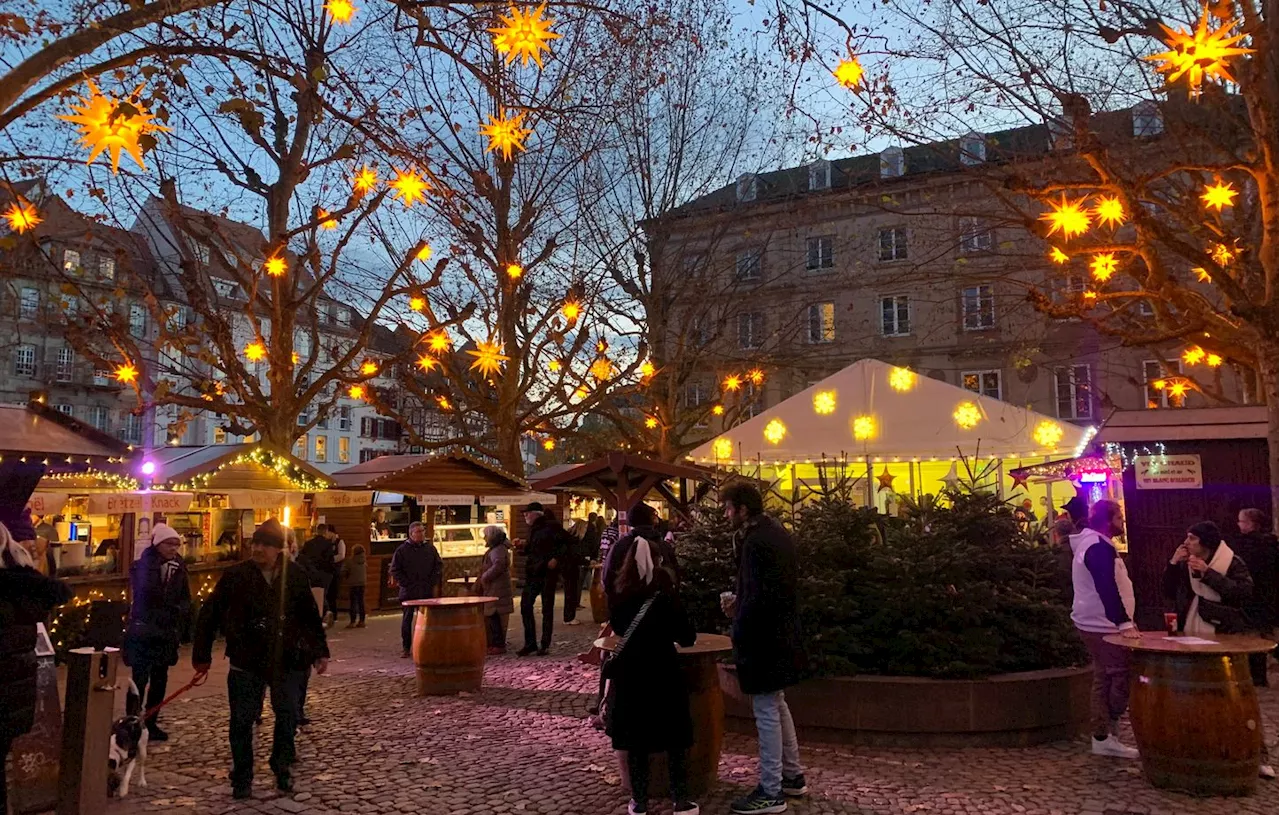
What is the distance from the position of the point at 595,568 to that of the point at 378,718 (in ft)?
25.1

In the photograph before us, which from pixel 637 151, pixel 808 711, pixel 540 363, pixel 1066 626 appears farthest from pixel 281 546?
pixel 637 151

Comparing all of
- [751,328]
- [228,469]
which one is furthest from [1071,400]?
[228,469]

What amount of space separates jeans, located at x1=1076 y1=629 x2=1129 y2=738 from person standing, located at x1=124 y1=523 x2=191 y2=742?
655 centimetres

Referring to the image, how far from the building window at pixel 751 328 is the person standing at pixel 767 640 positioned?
21.7m

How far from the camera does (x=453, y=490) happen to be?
1645 centimetres

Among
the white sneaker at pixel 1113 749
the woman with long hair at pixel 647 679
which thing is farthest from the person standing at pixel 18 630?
the white sneaker at pixel 1113 749

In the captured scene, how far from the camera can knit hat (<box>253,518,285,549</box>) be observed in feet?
17.3

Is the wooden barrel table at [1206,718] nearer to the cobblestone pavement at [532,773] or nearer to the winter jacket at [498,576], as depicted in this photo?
the cobblestone pavement at [532,773]

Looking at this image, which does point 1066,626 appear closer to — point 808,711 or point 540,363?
point 808,711

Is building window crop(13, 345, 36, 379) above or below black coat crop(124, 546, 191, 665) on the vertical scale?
above

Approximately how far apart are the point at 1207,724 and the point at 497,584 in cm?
775

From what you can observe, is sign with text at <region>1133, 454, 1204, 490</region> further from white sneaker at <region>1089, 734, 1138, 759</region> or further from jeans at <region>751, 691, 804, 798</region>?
jeans at <region>751, 691, 804, 798</region>

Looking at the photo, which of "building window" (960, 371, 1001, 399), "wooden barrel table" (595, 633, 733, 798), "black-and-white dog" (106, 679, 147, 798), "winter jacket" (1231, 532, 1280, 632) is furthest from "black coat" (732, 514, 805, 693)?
"building window" (960, 371, 1001, 399)

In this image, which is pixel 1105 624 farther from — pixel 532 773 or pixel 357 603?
pixel 357 603
